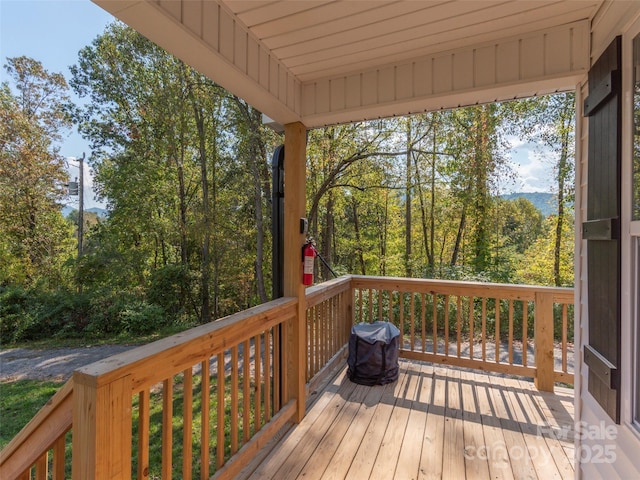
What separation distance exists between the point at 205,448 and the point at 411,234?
8.78 metres

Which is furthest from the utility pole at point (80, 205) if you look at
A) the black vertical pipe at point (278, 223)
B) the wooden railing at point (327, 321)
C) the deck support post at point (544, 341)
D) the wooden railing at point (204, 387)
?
the deck support post at point (544, 341)

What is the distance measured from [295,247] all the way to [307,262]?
14 cm

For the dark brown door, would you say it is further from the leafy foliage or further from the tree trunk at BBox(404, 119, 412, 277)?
the tree trunk at BBox(404, 119, 412, 277)

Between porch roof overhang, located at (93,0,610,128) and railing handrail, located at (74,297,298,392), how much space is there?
1222 mm

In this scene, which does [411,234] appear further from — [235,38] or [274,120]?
[235,38]

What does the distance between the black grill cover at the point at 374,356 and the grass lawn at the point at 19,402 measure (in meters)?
3.39

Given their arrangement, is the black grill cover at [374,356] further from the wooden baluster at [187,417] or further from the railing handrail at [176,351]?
the wooden baluster at [187,417]

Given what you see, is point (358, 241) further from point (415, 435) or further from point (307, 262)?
point (415, 435)

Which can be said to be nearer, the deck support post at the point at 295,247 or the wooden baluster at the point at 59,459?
the wooden baluster at the point at 59,459

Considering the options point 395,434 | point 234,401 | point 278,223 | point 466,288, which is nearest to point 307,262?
point 278,223

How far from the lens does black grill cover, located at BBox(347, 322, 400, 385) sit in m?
2.81

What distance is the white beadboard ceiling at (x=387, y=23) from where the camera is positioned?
4.59 feet

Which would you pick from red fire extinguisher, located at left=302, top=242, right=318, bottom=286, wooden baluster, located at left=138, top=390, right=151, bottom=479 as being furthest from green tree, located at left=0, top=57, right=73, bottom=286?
wooden baluster, located at left=138, top=390, right=151, bottom=479

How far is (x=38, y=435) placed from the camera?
1.06 m
